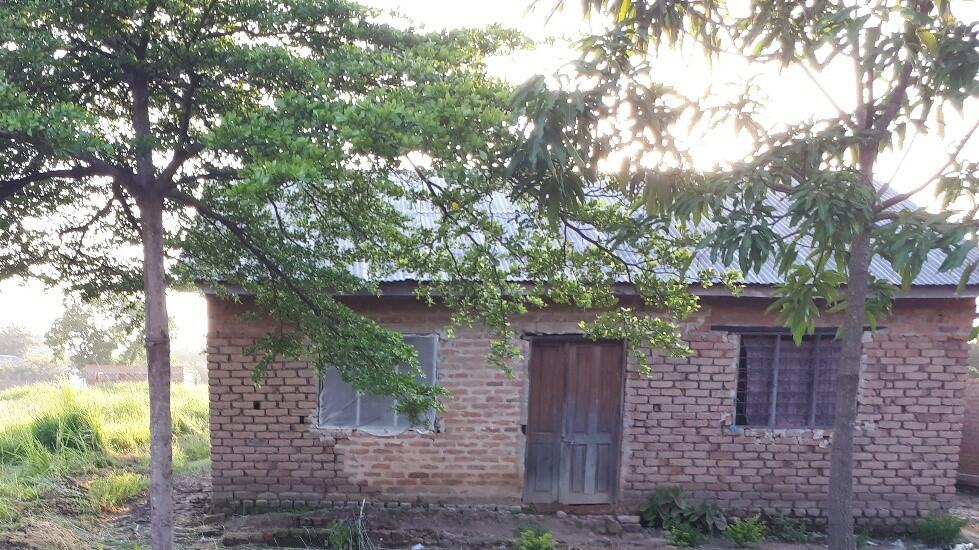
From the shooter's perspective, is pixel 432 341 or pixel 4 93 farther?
pixel 432 341

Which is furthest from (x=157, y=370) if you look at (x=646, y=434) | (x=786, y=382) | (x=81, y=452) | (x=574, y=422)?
(x=786, y=382)

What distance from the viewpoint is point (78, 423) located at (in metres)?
9.55

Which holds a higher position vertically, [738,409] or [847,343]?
[847,343]

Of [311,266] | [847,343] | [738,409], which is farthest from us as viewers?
[738,409]

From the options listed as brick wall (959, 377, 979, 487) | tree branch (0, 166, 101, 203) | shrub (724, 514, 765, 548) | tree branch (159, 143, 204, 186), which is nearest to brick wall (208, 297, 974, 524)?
shrub (724, 514, 765, 548)

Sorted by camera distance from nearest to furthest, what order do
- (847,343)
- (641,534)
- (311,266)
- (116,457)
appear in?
(847,343) → (311,266) → (641,534) → (116,457)

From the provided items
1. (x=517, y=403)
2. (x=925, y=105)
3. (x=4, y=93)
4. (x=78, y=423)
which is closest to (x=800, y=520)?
(x=517, y=403)

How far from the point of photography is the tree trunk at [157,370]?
4805mm

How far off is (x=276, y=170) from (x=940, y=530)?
7.38 metres

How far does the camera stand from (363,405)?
726 centimetres

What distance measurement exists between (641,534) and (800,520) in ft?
5.80

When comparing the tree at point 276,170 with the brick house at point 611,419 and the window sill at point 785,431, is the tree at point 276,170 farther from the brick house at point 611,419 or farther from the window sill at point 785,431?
the window sill at point 785,431

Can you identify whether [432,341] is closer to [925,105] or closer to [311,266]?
[311,266]

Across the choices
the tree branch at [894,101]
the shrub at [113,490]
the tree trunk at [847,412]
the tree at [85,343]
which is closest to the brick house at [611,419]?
the shrub at [113,490]
